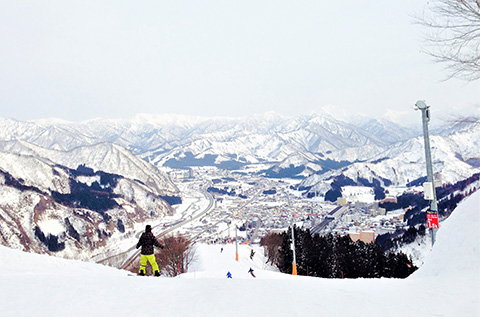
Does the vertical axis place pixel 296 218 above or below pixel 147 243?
below

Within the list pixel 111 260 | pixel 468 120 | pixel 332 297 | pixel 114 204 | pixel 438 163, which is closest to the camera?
pixel 332 297

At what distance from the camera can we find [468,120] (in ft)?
25.8

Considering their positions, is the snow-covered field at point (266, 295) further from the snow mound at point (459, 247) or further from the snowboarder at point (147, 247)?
Result: the snowboarder at point (147, 247)

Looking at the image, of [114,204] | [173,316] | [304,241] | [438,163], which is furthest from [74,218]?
[438,163]

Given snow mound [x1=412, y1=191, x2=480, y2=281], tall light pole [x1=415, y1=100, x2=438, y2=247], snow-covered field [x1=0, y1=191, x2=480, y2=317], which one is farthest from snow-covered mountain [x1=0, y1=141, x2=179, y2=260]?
snow mound [x1=412, y1=191, x2=480, y2=281]

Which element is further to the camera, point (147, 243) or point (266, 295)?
point (147, 243)

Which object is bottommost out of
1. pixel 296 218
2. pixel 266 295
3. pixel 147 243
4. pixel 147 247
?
pixel 296 218

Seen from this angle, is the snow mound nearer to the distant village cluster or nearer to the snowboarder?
the snowboarder

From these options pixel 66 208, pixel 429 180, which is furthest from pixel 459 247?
pixel 66 208

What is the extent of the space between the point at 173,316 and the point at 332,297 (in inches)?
116

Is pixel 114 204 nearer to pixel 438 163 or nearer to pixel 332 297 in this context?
pixel 332 297

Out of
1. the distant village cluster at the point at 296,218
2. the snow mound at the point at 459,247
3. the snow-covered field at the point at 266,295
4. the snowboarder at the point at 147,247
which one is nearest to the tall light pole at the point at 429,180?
the snow mound at the point at 459,247

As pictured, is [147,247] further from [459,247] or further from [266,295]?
[459,247]

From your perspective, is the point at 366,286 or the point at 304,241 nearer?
the point at 366,286
